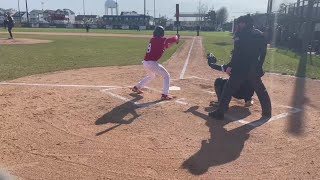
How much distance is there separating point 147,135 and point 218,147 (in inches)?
43.0

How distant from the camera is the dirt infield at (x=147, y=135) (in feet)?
13.9

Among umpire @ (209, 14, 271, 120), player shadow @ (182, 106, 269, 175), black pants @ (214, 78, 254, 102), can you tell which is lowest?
player shadow @ (182, 106, 269, 175)

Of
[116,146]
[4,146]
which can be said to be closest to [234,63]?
[116,146]

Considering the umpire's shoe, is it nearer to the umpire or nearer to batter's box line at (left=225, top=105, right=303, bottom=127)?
the umpire

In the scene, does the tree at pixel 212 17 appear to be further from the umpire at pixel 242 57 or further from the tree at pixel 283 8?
the umpire at pixel 242 57

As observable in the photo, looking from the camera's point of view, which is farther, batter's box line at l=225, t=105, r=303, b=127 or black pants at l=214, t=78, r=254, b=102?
black pants at l=214, t=78, r=254, b=102

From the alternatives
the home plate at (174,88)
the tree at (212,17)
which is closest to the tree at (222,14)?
the tree at (212,17)

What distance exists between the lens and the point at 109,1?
122m

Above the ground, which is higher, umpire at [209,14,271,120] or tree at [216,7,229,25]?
tree at [216,7,229,25]

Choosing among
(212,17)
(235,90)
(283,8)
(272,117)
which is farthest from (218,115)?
(212,17)

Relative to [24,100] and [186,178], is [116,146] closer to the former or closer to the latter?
[186,178]

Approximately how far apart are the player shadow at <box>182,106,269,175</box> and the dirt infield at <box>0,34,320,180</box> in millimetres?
13

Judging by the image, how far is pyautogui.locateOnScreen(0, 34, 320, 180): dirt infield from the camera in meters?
4.25

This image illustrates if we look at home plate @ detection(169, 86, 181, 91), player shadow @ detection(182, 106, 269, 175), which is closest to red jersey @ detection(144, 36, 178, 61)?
home plate @ detection(169, 86, 181, 91)
